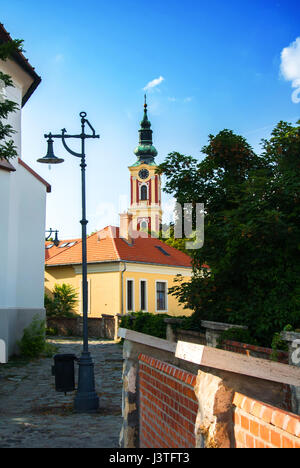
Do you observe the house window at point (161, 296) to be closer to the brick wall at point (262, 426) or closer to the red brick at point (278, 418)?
the brick wall at point (262, 426)

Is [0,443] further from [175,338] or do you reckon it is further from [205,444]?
[175,338]

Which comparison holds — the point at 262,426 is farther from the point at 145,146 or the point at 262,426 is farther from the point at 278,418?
the point at 145,146

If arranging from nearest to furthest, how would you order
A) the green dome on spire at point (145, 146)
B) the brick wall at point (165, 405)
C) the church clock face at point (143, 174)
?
1. the brick wall at point (165, 405)
2. the church clock face at point (143, 174)
3. the green dome on spire at point (145, 146)

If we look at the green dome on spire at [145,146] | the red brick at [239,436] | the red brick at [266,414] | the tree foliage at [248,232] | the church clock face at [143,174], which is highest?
the green dome on spire at [145,146]

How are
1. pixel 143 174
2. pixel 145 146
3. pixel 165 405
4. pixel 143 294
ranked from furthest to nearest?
1. pixel 145 146
2. pixel 143 174
3. pixel 143 294
4. pixel 165 405

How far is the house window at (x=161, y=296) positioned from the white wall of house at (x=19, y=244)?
59.2 ft

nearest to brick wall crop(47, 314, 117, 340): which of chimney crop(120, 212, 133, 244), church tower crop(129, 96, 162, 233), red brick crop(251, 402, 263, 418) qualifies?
chimney crop(120, 212, 133, 244)

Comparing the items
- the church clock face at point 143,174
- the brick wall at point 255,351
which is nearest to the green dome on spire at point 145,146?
the church clock face at point 143,174

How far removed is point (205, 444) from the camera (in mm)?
3084

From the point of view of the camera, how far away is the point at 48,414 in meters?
9.46

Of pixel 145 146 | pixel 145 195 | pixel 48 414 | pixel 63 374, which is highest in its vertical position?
pixel 145 146

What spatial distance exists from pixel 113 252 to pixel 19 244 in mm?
15576

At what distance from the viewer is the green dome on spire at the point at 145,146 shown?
85225 mm

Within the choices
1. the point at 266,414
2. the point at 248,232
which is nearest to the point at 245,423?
the point at 266,414
